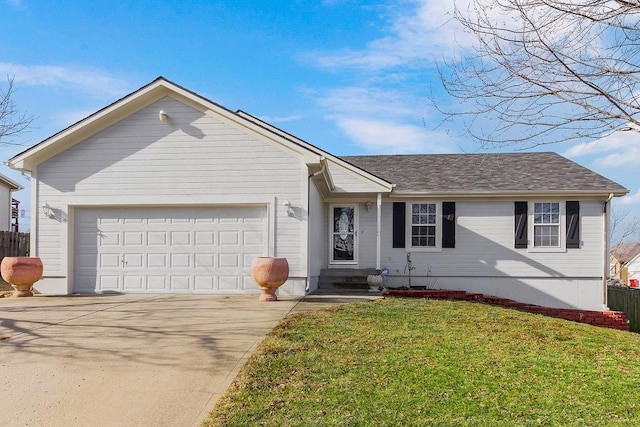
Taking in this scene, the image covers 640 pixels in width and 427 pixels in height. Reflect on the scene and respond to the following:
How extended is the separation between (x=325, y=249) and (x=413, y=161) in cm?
548

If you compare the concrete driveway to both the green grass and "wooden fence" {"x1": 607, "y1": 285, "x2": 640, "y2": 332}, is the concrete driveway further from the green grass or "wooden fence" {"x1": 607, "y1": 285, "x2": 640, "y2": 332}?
"wooden fence" {"x1": 607, "y1": 285, "x2": 640, "y2": 332}

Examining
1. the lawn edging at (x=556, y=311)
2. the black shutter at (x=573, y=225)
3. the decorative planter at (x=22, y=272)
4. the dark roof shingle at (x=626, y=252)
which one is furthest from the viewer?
the dark roof shingle at (x=626, y=252)

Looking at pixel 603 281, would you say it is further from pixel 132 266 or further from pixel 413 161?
pixel 132 266

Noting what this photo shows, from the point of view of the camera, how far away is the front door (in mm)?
14562

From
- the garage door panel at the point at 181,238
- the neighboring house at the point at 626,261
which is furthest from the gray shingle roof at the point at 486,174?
the neighboring house at the point at 626,261

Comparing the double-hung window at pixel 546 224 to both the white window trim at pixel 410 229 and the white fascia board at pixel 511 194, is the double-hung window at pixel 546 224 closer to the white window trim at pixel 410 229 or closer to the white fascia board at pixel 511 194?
the white fascia board at pixel 511 194

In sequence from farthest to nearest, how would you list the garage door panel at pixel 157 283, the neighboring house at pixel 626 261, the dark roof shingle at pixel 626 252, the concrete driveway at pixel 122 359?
the dark roof shingle at pixel 626 252
the neighboring house at pixel 626 261
the garage door panel at pixel 157 283
the concrete driveway at pixel 122 359

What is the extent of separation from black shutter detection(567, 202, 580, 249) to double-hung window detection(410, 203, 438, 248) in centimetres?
403

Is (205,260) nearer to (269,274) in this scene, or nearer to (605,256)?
(269,274)

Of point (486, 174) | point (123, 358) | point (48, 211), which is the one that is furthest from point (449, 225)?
point (48, 211)

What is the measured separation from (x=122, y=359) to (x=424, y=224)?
35.4 ft

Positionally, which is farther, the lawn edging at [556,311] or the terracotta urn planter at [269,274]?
the lawn edging at [556,311]

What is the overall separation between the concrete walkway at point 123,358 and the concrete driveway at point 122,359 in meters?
0.01

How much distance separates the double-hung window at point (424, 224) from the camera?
47.5 feet
